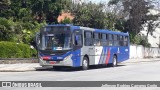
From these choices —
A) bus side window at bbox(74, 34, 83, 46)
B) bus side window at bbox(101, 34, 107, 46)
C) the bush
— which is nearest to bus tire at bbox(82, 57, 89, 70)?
bus side window at bbox(74, 34, 83, 46)

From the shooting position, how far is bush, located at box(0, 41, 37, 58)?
97.6ft

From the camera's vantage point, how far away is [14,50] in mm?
30484

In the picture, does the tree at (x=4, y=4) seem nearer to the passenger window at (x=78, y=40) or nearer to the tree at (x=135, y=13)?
the passenger window at (x=78, y=40)

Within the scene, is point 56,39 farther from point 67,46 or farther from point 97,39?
point 97,39

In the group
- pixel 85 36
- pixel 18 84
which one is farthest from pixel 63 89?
pixel 85 36

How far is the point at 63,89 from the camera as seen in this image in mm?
14039

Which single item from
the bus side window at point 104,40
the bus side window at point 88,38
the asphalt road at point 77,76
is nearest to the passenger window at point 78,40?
the bus side window at point 88,38

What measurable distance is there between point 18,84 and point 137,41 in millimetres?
41352

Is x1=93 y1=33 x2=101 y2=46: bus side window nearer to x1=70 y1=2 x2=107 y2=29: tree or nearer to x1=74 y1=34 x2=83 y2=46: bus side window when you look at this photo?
x1=74 y1=34 x2=83 y2=46: bus side window

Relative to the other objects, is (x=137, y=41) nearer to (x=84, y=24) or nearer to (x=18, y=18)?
(x=84, y=24)

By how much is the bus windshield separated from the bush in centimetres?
585

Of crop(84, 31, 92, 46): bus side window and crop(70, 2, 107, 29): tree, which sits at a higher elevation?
crop(70, 2, 107, 29): tree

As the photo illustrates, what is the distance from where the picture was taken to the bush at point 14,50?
29.7 meters

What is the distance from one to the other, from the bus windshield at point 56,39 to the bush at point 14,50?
585 cm
